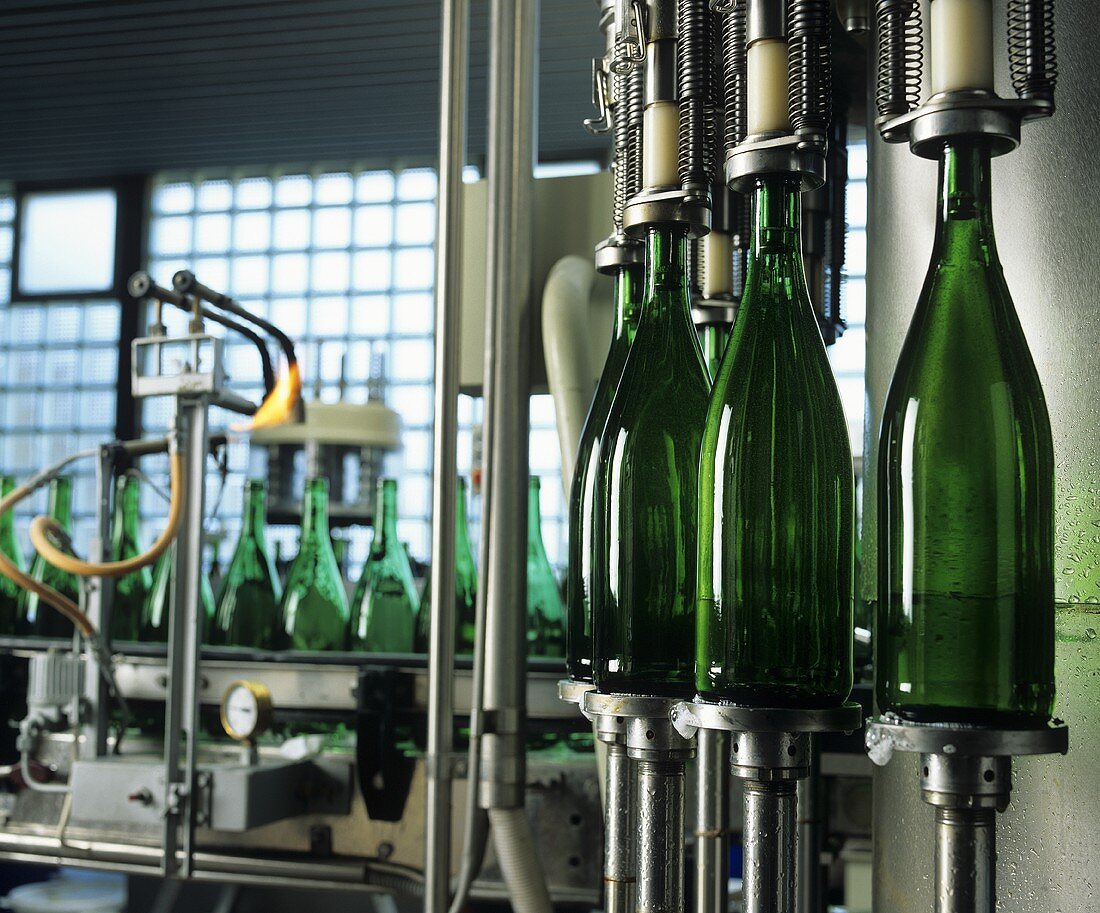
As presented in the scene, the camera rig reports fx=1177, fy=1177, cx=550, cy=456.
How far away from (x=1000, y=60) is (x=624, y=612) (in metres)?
0.25

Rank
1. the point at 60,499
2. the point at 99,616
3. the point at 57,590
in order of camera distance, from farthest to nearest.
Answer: the point at 60,499 < the point at 57,590 < the point at 99,616

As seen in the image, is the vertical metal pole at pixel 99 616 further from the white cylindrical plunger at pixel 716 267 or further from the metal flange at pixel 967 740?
the metal flange at pixel 967 740

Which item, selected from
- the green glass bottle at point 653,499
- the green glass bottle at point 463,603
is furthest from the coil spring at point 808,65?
the green glass bottle at point 463,603

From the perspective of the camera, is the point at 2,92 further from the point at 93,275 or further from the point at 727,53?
the point at 727,53

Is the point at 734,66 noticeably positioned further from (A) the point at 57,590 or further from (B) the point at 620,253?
(A) the point at 57,590

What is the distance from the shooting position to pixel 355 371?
13.7ft

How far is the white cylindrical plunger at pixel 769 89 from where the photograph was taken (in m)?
0.35

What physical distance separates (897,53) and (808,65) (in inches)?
1.0

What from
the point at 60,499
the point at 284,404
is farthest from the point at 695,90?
the point at 60,499

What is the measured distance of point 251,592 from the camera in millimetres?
1899

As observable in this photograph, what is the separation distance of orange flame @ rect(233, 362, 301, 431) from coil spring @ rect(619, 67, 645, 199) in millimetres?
1089

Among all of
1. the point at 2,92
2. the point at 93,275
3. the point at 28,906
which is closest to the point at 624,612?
the point at 28,906

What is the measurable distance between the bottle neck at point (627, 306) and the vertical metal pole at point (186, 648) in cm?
91

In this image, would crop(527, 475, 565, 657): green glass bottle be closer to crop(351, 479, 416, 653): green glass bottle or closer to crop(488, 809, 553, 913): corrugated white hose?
crop(351, 479, 416, 653): green glass bottle
